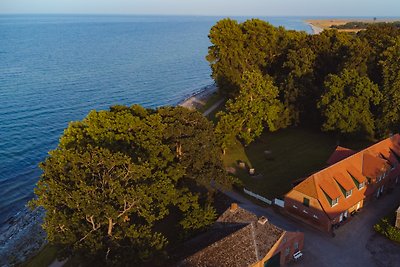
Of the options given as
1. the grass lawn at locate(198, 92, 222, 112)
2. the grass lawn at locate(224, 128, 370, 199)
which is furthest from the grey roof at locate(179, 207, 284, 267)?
the grass lawn at locate(198, 92, 222, 112)

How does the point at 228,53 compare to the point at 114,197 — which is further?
the point at 228,53

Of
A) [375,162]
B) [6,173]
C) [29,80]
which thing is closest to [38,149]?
[6,173]

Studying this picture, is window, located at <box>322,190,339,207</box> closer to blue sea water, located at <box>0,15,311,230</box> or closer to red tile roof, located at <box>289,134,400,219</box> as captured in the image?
red tile roof, located at <box>289,134,400,219</box>

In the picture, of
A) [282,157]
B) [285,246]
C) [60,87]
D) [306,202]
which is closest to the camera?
[285,246]

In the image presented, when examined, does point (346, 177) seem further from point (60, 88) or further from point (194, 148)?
point (60, 88)

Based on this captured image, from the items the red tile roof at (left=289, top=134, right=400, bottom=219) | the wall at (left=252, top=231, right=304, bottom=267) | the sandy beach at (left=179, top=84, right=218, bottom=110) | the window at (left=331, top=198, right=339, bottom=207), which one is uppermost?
the red tile roof at (left=289, top=134, right=400, bottom=219)

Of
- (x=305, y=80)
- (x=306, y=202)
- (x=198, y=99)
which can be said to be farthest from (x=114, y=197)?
(x=198, y=99)

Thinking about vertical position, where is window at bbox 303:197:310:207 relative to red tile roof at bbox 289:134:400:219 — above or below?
below
